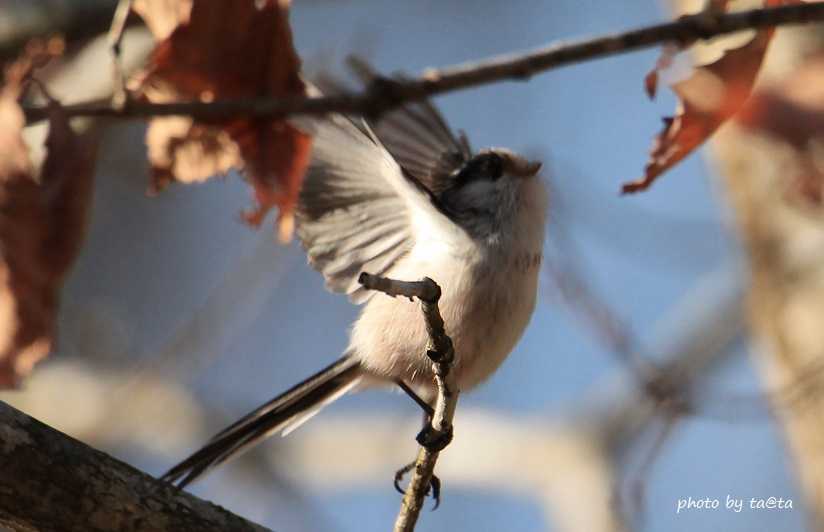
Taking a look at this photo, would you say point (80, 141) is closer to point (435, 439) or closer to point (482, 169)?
point (435, 439)

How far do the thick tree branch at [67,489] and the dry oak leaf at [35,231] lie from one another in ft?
0.35

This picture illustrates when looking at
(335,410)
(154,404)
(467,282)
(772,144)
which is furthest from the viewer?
(335,410)

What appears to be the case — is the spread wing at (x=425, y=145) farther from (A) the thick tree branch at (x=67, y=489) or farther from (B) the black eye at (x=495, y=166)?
(A) the thick tree branch at (x=67, y=489)

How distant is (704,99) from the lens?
1438 mm

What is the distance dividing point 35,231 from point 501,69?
0.79m

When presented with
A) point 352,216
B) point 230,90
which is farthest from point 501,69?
point 352,216

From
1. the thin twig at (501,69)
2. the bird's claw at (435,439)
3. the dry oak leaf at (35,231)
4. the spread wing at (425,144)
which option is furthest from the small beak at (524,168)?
the thin twig at (501,69)

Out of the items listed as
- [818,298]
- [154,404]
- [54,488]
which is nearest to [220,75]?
[54,488]

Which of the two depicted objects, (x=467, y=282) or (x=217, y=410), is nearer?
(x=467, y=282)

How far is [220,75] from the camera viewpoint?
1567 mm

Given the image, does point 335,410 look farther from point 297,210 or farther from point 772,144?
point 772,144

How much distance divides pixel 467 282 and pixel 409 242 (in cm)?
22

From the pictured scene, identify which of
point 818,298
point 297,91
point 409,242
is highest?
point 818,298

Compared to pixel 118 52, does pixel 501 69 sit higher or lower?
lower
